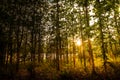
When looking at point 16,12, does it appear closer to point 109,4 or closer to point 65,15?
point 65,15

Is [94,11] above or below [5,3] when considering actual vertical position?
below

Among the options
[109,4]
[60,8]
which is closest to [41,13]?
[60,8]

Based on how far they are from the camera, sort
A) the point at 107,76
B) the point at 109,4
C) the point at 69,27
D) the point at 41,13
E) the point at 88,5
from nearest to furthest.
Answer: the point at 107,76 → the point at 109,4 → the point at 88,5 → the point at 41,13 → the point at 69,27

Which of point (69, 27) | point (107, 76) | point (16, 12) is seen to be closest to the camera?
point (107, 76)

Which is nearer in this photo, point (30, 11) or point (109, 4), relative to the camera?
point (109, 4)

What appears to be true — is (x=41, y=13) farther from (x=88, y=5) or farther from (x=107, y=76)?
(x=107, y=76)

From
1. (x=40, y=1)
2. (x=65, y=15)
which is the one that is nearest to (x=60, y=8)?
(x=65, y=15)

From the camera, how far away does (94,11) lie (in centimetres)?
2023

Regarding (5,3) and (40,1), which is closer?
(5,3)

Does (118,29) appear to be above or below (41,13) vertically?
below

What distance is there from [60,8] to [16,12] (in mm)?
7918

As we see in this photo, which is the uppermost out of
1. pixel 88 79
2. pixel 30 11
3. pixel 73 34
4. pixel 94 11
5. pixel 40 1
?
pixel 40 1

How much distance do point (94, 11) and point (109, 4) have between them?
6.89ft

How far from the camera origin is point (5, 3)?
87.5 ft
